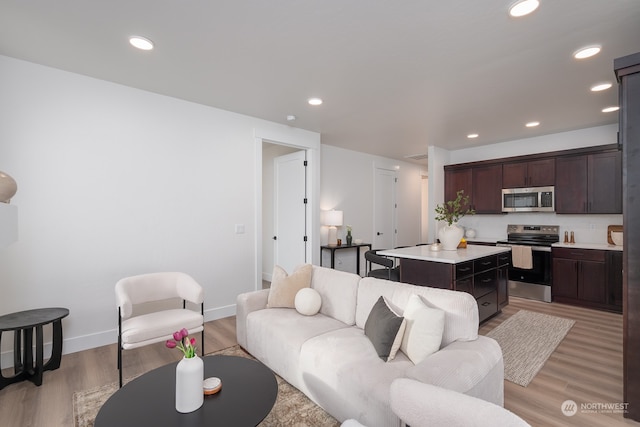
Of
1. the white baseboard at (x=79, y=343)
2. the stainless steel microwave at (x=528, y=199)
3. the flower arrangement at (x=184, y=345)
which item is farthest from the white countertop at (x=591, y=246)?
the white baseboard at (x=79, y=343)

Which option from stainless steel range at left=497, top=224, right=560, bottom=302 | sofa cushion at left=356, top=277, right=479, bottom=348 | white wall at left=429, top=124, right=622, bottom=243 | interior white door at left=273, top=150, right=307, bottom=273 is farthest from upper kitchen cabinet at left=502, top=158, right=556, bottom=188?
sofa cushion at left=356, top=277, right=479, bottom=348

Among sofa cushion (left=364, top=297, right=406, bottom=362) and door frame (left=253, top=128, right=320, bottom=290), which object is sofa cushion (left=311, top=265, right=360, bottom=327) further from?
door frame (left=253, top=128, right=320, bottom=290)

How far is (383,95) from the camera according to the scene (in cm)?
338

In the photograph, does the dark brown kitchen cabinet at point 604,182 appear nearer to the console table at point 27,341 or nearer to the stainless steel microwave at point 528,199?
the stainless steel microwave at point 528,199

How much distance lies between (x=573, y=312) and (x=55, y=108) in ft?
21.0

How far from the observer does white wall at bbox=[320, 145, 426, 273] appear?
18.7 ft

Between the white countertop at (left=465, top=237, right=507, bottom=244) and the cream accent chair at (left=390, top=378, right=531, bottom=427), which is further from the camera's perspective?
the white countertop at (left=465, top=237, right=507, bottom=244)

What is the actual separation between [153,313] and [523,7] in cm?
360

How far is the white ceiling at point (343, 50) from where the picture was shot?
1999 millimetres

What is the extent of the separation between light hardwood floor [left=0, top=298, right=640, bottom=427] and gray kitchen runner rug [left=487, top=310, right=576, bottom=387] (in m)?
0.07

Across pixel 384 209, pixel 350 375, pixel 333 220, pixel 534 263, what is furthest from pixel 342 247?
pixel 350 375

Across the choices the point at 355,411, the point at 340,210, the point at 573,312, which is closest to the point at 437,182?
the point at 340,210

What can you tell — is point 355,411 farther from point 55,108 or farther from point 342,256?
point 342,256

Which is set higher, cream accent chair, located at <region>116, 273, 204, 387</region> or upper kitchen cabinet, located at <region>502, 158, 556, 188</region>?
upper kitchen cabinet, located at <region>502, 158, 556, 188</region>
